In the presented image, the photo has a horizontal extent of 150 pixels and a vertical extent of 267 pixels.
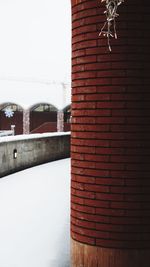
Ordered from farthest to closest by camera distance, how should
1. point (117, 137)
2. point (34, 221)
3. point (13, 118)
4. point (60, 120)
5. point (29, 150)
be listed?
point (13, 118)
point (60, 120)
point (29, 150)
point (34, 221)
point (117, 137)

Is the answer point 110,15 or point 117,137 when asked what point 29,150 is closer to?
point 117,137

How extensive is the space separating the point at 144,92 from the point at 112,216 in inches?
48.2

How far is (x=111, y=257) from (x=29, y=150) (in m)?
9.91

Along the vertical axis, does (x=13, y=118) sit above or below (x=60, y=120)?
above

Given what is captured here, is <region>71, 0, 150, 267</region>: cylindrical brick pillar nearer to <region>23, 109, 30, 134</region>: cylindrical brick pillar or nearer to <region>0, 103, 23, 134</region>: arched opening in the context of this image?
<region>23, 109, 30, 134</region>: cylindrical brick pillar

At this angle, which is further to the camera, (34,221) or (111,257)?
(34,221)

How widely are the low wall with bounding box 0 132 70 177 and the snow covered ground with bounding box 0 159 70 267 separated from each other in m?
0.55

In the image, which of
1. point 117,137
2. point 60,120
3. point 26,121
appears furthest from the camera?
point 60,120

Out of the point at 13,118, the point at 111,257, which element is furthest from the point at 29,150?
the point at 13,118

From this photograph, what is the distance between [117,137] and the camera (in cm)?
398

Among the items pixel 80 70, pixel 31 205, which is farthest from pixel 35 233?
pixel 80 70

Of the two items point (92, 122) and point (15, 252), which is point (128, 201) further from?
point (15, 252)

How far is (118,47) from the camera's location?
13.0ft

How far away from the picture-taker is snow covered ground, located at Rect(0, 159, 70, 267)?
17.1 feet
